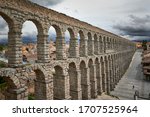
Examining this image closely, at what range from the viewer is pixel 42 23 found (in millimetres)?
15078

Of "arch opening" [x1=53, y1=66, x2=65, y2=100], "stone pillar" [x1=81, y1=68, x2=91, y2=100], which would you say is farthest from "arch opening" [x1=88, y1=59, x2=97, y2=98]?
"arch opening" [x1=53, y1=66, x2=65, y2=100]

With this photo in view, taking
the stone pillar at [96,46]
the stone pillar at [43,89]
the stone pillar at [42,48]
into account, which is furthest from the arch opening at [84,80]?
the stone pillar at [42,48]

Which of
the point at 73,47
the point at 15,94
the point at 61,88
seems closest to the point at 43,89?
the point at 61,88

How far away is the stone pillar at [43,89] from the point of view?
1518cm

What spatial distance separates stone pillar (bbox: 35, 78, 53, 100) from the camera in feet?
49.8

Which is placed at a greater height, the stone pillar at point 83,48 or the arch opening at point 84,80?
the stone pillar at point 83,48

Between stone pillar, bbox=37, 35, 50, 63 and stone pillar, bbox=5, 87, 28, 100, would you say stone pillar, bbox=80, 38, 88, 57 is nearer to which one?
stone pillar, bbox=37, 35, 50, 63

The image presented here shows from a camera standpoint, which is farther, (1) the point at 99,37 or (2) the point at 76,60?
(1) the point at 99,37

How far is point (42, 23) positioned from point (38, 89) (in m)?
5.51

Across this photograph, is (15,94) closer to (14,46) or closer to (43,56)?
(14,46)

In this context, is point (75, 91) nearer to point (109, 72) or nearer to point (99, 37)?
point (99, 37)

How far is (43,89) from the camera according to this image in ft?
50.2

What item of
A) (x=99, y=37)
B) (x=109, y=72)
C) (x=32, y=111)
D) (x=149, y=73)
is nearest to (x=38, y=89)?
(x=32, y=111)

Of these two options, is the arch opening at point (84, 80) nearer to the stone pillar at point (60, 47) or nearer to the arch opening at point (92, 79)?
the arch opening at point (92, 79)
